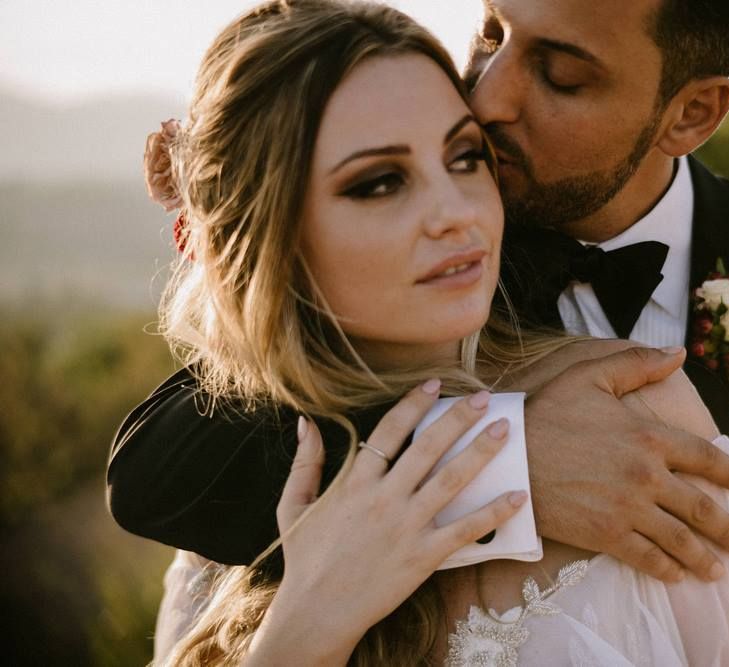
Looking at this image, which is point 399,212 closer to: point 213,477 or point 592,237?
point 213,477

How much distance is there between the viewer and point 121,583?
5.43 m

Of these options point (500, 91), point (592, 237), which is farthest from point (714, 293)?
point (500, 91)

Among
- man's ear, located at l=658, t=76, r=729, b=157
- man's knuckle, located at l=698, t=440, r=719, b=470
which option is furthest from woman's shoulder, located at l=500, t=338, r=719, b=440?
man's ear, located at l=658, t=76, r=729, b=157

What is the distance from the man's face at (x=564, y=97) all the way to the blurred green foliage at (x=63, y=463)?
445cm

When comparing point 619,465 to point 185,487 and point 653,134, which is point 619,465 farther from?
point 653,134

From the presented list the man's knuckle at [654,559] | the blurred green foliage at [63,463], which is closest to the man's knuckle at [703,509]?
the man's knuckle at [654,559]

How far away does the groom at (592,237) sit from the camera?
198cm

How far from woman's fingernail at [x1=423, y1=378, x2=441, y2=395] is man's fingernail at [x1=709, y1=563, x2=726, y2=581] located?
72 centimetres

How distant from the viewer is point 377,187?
7.10ft

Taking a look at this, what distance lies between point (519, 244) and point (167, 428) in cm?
124

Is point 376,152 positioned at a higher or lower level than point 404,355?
higher

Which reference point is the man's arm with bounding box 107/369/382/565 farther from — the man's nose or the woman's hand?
the man's nose

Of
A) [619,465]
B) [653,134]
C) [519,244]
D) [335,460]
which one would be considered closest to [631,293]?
[519,244]

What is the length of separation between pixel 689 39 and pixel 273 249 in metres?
1.61
